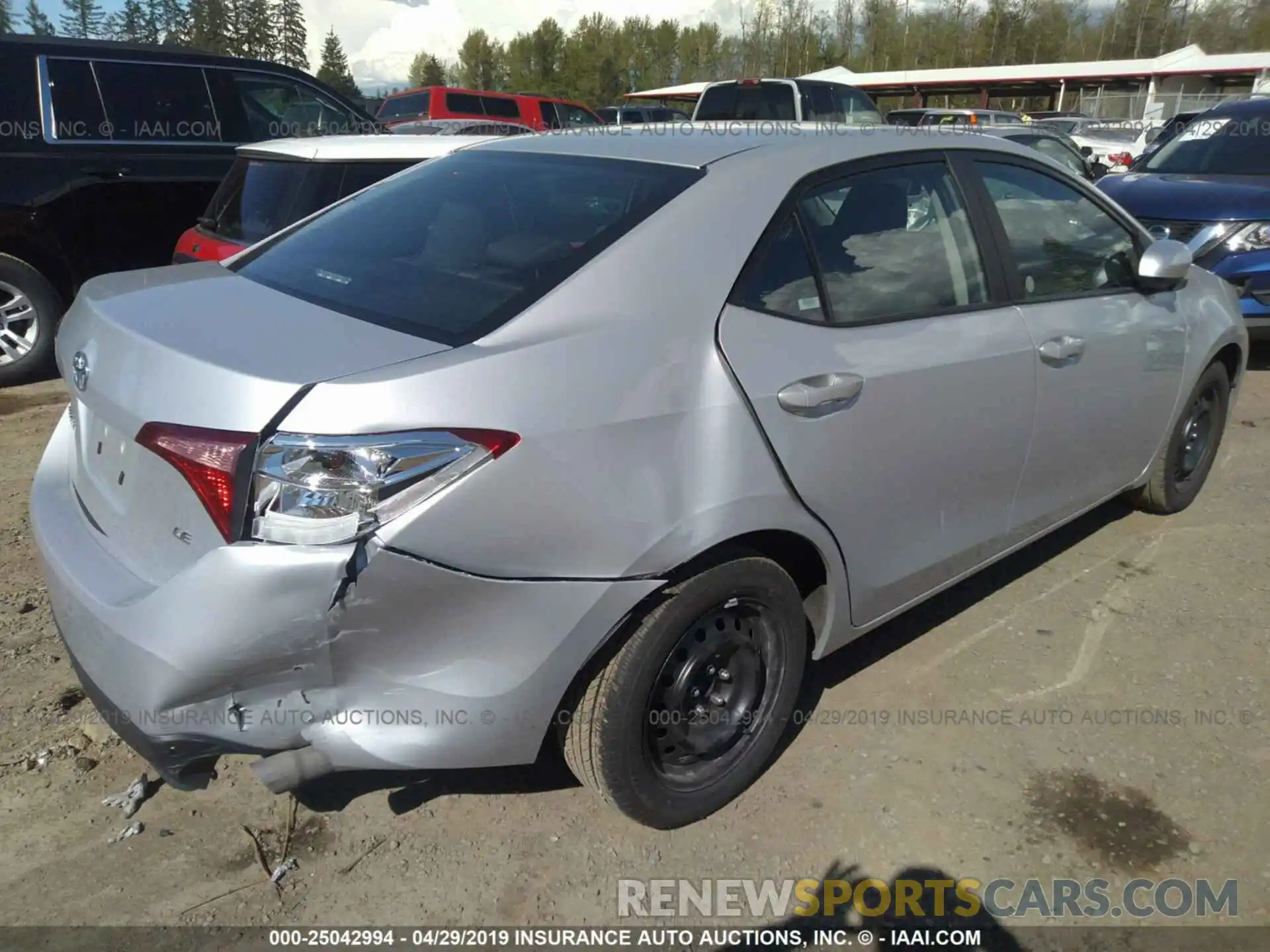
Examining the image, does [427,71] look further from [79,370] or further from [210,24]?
[79,370]

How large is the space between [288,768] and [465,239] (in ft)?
4.51

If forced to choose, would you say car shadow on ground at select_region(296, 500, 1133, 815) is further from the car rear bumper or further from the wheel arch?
the wheel arch

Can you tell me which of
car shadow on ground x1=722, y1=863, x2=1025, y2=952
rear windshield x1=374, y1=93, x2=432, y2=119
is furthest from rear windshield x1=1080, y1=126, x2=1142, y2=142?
car shadow on ground x1=722, y1=863, x2=1025, y2=952

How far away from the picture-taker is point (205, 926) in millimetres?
2197

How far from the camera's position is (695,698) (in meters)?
2.46

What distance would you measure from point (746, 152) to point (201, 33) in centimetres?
7363

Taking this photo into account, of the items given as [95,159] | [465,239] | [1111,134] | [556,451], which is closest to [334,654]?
[556,451]

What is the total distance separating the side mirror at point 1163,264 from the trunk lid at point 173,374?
2.74 metres

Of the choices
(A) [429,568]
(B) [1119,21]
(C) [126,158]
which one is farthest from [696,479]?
(B) [1119,21]

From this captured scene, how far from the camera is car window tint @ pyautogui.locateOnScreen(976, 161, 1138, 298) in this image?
124 inches

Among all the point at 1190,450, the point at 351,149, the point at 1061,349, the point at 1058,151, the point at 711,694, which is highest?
the point at 351,149

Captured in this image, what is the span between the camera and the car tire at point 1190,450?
414 centimetres

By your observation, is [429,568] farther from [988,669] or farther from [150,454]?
[988,669]

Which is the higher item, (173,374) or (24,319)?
(173,374)
